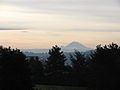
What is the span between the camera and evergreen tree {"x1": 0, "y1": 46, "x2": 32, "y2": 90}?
2757 cm

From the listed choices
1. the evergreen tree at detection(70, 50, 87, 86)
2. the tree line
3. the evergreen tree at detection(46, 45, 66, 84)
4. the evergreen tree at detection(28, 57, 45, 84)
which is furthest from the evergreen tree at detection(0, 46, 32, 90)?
the evergreen tree at detection(46, 45, 66, 84)

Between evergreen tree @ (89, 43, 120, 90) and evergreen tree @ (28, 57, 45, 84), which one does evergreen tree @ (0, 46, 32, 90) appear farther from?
evergreen tree @ (28, 57, 45, 84)

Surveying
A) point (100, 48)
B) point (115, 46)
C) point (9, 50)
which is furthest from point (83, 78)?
point (9, 50)

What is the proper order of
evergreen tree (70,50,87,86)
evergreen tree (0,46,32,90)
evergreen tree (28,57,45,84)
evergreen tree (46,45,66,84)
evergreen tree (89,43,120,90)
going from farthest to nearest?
evergreen tree (46,45,66,84) → evergreen tree (28,57,45,84) → evergreen tree (70,50,87,86) → evergreen tree (89,43,120,90) → evergreen tree (0,46,32,90)

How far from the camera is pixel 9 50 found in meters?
30.9

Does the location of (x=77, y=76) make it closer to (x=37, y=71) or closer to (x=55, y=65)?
(x=55, y=65)

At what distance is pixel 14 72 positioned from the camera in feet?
92.5

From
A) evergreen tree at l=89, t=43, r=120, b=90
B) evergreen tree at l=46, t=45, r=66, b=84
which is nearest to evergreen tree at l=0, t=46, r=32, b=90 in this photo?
evergreen tree at l=89, t=43, r=120, b=90

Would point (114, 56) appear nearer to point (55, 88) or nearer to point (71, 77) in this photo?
point (55, 88)

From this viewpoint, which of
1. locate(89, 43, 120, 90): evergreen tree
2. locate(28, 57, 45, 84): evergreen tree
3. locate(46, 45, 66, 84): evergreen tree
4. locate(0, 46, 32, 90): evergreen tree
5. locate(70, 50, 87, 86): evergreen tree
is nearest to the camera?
locate(0, 46, 32, 90): evergreen tree

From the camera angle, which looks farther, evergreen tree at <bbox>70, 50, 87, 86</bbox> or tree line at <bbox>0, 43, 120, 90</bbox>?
evergreen tree at <bbox>70, 50, 87, 86</bbox>

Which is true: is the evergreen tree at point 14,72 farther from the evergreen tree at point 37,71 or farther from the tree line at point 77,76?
the evergreen tree at point 37,71

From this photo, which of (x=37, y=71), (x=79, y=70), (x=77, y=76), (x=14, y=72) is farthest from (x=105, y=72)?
(x=37, y=71)

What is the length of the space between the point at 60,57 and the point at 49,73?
5.39m
